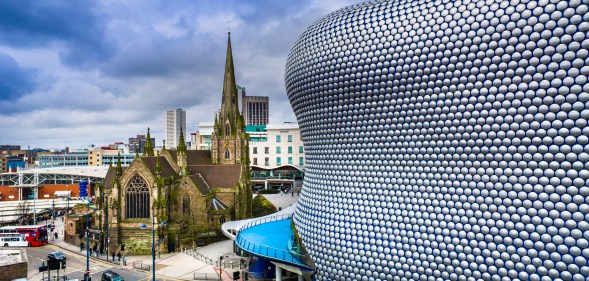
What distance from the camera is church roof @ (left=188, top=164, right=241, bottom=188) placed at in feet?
144

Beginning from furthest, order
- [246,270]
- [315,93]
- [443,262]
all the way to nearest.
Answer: [246,270], [315,93], [443,262]

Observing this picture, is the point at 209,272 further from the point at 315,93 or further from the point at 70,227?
the point at 70,227

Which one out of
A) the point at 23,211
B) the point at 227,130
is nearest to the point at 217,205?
the point at 227,130

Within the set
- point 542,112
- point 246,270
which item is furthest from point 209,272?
point 542,112

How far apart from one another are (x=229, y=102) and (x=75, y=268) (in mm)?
27368

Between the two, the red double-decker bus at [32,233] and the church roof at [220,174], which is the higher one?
the church roof at [220,174]

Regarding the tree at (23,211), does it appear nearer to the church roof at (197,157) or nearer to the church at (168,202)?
the church at (168,202)

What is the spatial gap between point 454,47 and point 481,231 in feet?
25.5

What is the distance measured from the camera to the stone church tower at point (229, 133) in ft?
172

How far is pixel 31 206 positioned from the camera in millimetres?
56344

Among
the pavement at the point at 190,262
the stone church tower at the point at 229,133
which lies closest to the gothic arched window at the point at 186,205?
the pavement at the point at 190,262

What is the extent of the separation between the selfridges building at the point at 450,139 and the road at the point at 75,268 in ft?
47.0

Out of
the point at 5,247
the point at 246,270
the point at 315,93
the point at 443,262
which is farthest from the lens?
the point at 5,247

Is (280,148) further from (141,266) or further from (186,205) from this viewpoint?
(141,266)
